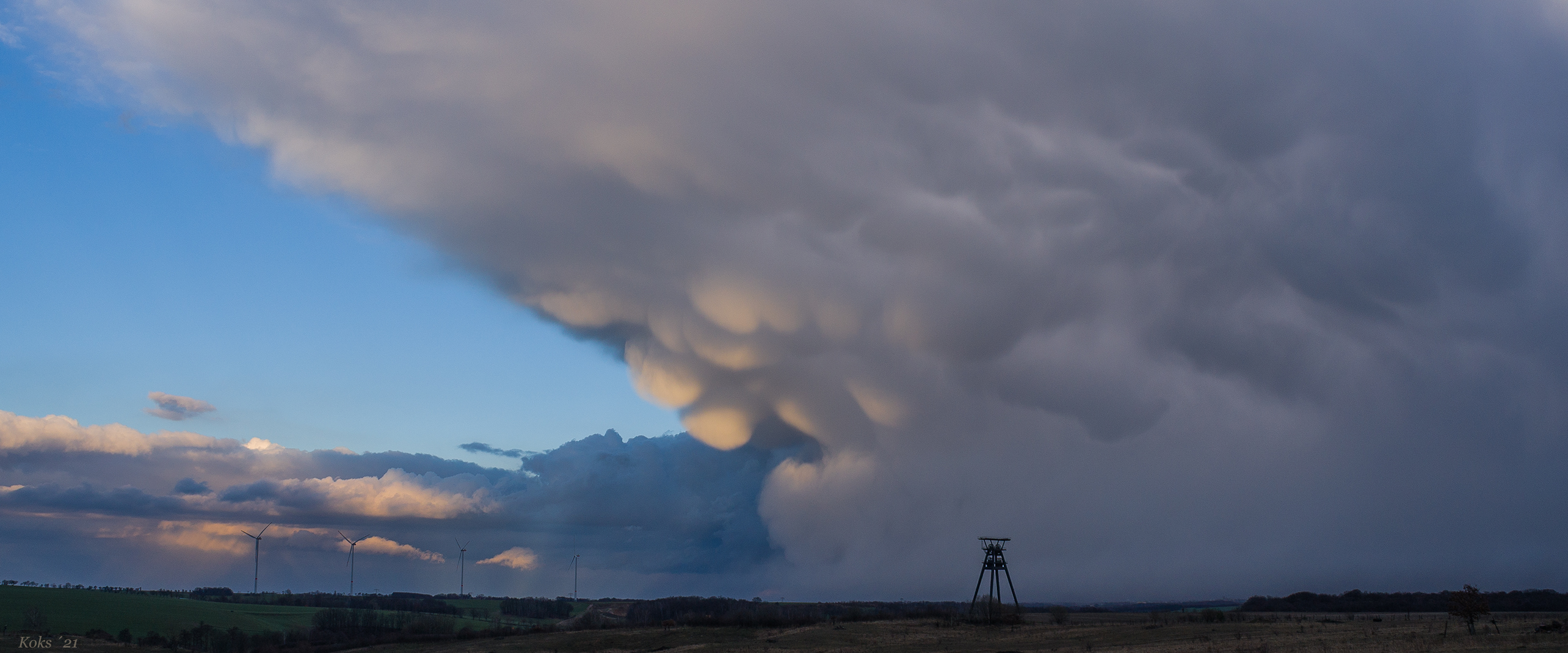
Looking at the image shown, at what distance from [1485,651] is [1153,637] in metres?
38.3

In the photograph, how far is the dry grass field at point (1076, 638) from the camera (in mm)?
61938

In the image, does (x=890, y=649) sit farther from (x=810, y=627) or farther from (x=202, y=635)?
(x=202, y=635)

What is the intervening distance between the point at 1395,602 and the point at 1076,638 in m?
133

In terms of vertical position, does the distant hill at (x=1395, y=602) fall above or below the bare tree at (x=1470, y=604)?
below

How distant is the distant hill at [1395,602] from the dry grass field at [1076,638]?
5839 centimetres

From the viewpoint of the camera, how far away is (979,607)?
5650 inches
